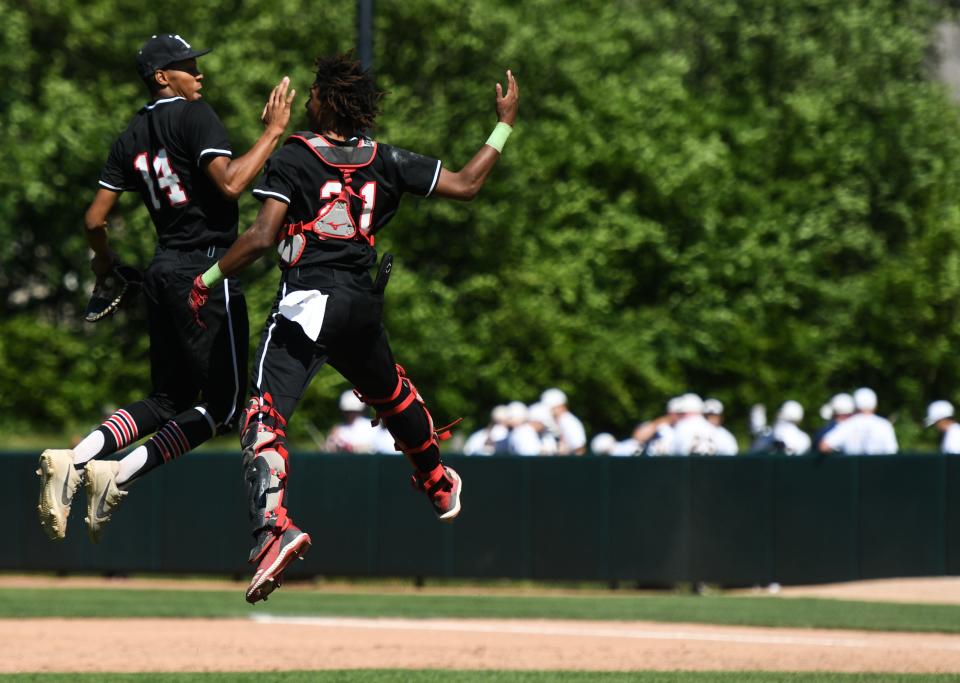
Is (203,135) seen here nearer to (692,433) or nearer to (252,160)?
(252,160)

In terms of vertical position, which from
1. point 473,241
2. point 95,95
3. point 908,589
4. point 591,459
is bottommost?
point 908,589

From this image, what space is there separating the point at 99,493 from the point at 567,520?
1194 cm

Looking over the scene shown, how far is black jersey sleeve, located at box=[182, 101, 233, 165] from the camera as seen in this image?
8266mm

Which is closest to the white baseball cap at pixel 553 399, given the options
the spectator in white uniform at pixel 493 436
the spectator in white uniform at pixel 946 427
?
the spectator in white uniform at pixel 493 436

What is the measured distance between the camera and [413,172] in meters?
8.20

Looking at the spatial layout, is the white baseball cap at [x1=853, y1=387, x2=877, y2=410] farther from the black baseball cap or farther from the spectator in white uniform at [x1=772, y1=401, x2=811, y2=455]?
the black baseball cap

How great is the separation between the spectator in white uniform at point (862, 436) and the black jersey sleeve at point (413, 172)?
42.5ft

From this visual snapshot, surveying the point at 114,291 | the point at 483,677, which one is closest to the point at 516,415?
the point at 483,677

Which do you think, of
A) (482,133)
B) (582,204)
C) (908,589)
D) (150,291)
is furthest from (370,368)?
(582,204)

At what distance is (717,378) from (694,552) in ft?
48.2

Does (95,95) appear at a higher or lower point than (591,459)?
higher

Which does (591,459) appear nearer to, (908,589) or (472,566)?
(472,566)

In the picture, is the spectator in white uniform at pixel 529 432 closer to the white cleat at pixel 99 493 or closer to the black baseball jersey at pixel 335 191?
the white cleat at pixel 99 493

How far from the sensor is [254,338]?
26.0 meters
